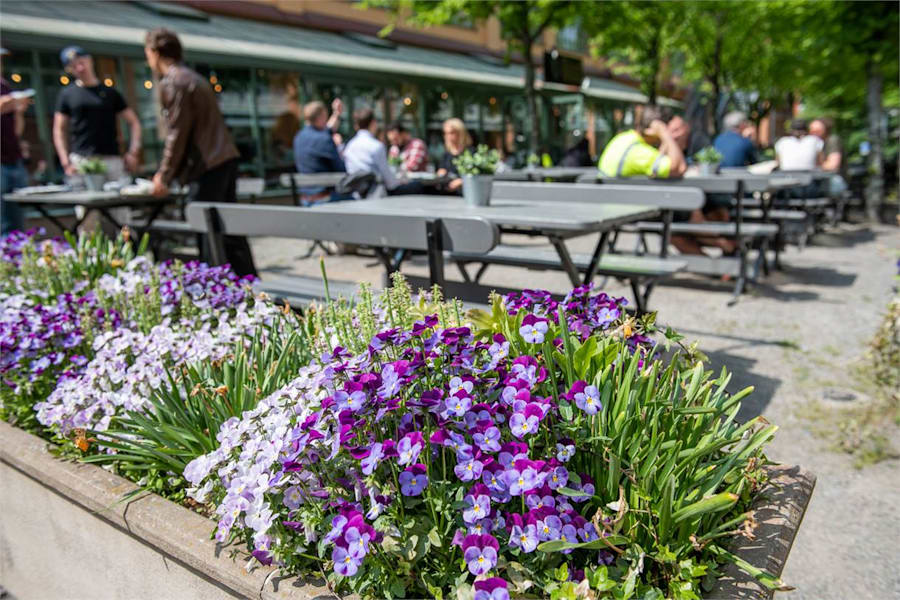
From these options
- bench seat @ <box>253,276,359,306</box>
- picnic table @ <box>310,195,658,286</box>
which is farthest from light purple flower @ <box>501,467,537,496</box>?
bench seat @ <box>253,276,359,306</box>

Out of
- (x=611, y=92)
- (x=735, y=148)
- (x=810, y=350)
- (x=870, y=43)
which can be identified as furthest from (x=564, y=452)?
(x=611, y=92)

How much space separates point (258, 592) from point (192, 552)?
263 mm

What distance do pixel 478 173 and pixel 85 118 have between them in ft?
15.6

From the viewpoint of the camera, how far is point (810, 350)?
15.6ft

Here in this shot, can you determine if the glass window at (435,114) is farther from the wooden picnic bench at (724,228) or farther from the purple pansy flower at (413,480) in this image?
the purple pansy flower at (413,480)

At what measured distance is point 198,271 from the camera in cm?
334

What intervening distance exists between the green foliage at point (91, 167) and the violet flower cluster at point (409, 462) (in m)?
5.30

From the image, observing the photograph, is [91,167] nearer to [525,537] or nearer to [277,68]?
[525,537]

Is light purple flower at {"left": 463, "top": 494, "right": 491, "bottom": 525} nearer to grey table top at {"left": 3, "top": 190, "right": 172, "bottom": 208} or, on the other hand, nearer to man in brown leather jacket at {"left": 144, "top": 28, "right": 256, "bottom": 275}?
man in brown leather jacket at {"left": 144, "top": 28, "right": 256, "bottom": 275}

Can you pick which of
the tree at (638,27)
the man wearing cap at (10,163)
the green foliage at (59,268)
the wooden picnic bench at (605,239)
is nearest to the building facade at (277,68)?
the tree at (638,27)

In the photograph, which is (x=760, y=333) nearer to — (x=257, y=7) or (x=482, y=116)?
(x=257, y=7)

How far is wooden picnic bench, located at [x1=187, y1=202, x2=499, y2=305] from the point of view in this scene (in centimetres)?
298

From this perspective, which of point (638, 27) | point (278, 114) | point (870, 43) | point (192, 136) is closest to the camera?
point (192, 136)

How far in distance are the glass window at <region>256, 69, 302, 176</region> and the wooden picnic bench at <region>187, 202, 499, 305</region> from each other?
1136 cm
